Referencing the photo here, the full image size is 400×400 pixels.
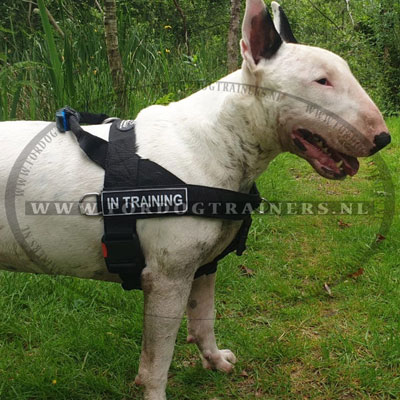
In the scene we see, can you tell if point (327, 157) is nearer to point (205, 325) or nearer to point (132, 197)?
point (132, 197)

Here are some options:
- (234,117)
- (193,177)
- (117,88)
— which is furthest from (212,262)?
(117,88)

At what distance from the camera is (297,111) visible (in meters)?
1.73

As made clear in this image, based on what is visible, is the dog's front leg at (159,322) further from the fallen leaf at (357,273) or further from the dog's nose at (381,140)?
the fallen leaf at (357,273)

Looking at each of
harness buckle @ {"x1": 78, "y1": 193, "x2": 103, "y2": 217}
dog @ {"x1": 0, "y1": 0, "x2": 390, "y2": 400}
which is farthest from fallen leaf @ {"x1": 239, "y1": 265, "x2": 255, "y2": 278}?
harness buckle @ {"x1": 78, "y1": 193, "x2": 103, "y2": 217}

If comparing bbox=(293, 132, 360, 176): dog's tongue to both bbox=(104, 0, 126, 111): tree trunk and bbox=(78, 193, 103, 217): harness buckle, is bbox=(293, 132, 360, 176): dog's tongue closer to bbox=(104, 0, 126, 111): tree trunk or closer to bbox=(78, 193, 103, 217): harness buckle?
bbox=(78, 193, 103, 217): harness buckle

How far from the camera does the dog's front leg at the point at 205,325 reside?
7.87 feet

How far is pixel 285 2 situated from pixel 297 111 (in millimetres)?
10053

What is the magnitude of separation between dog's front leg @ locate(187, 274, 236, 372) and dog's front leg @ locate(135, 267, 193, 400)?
0.43 metres

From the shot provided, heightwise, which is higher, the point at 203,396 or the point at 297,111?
the point at 297,111

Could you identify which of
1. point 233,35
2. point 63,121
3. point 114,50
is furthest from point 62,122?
point 233,35

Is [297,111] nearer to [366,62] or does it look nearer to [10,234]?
[10,234]

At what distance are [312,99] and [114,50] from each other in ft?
9.03

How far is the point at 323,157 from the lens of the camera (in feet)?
5.92

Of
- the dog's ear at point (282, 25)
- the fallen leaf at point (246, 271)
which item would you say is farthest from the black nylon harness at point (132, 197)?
the fallen leaf at point (246, 271)
